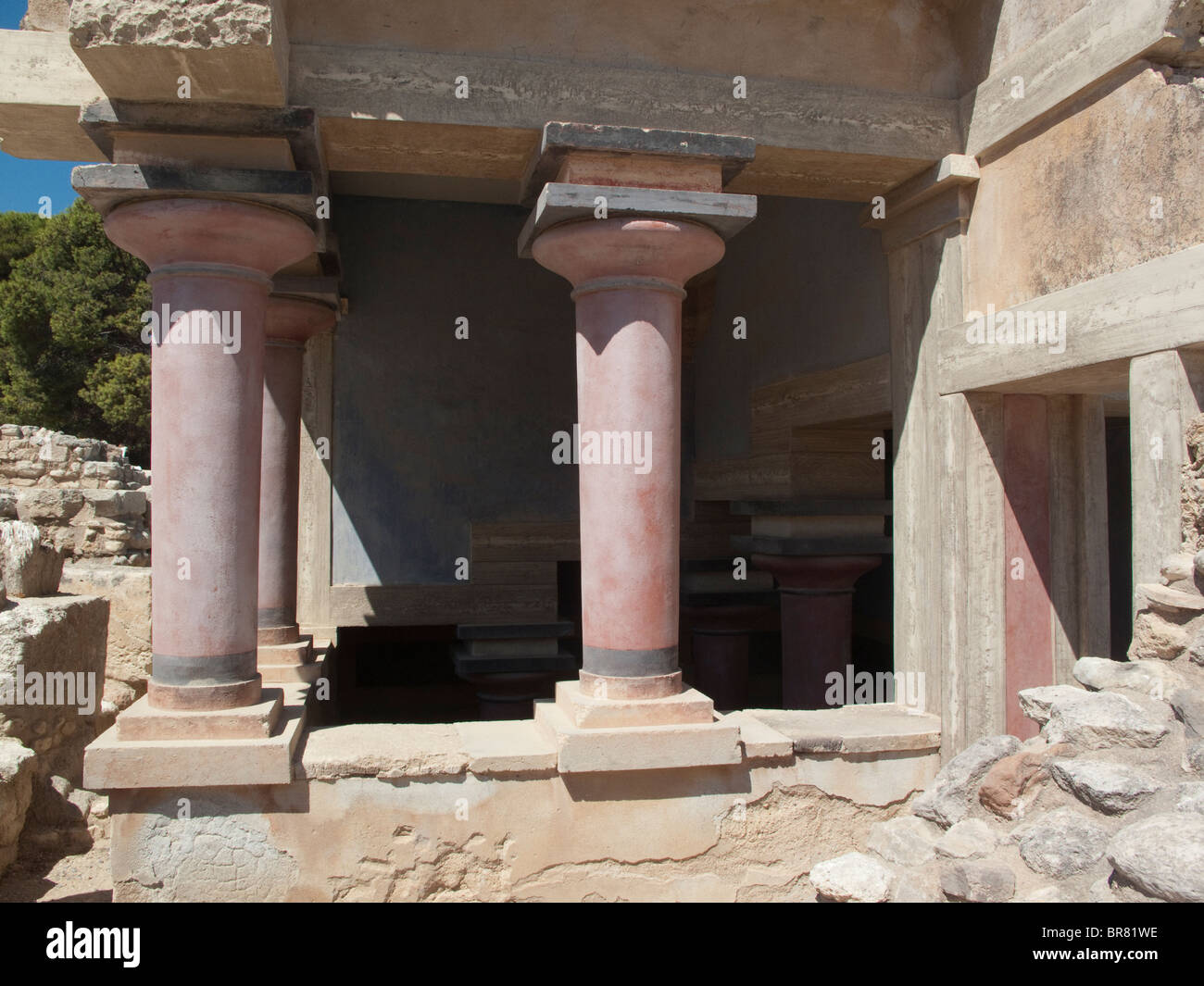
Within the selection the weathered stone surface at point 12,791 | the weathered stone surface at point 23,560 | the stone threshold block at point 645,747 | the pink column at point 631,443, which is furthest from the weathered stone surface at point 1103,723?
the weathered stone surface at point 23,560

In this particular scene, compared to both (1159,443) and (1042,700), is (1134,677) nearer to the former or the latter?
(1042,700)

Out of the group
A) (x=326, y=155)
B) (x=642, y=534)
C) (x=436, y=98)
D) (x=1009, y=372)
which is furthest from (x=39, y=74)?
(x=1009, y=372)

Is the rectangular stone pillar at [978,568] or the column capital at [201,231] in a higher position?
A: the column capital at [201,231]

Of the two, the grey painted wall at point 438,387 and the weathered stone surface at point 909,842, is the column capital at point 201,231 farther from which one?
the grey painted wall at point 438,387

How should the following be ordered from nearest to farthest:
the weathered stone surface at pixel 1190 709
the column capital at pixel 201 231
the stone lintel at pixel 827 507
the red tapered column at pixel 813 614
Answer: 1. the weathered stone surface at pixel 1190 709
2. the column capital at pixel 201 231
3. the stone lintel at pixel 827 507
4. the red tapered column at pixel 813 614

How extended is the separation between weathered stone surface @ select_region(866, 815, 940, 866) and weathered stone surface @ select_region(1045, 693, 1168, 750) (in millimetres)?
553

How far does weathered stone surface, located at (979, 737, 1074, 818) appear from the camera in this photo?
11.0 ft

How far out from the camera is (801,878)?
4.50 m

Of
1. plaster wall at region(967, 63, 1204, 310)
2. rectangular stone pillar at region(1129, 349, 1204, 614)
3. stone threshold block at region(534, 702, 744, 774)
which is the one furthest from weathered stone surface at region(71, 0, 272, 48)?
rectangular stone pillar at region(1129, 349, 1204, 614)

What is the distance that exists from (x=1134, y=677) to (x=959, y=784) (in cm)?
72

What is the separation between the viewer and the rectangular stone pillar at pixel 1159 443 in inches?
146

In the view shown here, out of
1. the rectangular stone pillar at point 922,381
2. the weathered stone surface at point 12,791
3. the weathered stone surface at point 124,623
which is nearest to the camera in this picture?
the weathered stone surface at point 12,791

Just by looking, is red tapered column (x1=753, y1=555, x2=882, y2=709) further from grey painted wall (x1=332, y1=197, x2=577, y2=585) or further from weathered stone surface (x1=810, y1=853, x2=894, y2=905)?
weathered stone surface (x1=810, y1=853, x2=894, y2=905)

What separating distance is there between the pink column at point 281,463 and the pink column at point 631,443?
8.54ft
